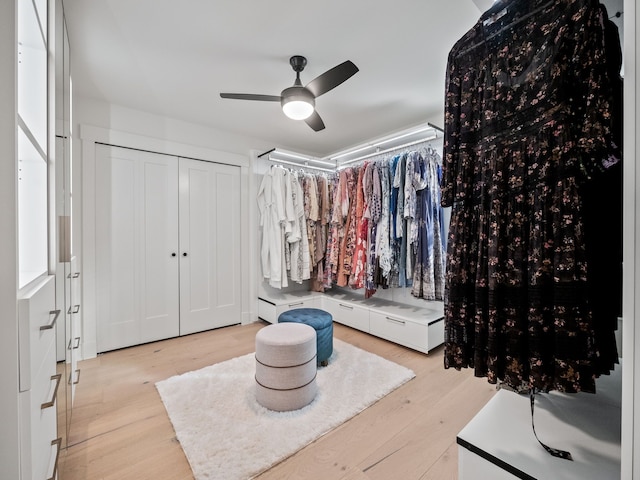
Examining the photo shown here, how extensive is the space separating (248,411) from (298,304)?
164 centimetres

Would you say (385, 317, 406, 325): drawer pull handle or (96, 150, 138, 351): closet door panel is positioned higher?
(96, 150, 138, 351): closet door panel

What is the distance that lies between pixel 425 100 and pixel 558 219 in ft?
7.41

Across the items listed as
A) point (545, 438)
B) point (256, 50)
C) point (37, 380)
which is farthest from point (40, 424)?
point (256, 50)

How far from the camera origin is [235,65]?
78.1 inches

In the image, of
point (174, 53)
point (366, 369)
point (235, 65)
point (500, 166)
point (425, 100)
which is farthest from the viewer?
point (425, 100)

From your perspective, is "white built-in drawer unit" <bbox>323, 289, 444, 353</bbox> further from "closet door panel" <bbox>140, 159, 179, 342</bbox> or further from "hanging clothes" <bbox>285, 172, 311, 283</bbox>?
"closet door panel" <bbox>140, 159, 179, 342</bbox>

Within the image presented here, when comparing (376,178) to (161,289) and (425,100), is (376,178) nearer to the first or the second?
(425,100)

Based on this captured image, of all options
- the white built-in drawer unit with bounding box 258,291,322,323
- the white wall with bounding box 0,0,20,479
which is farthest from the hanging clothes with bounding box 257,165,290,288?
the white wall with bounding box 0,0,20,479

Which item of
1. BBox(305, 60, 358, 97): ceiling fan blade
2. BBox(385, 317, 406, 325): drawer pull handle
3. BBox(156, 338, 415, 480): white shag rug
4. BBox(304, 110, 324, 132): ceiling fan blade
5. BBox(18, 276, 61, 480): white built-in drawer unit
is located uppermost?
BBox(305, 60, 358, 97): ceiling fan blade

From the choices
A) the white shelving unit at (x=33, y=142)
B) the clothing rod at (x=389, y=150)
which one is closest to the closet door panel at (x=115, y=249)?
the white shelving unit at (x=33, y=142)

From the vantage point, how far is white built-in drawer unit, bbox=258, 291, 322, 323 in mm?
3169

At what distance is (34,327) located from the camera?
0.76 metres

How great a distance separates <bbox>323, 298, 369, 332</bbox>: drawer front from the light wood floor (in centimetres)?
62

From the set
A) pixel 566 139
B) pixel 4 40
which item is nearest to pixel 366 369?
pixel 566 139
